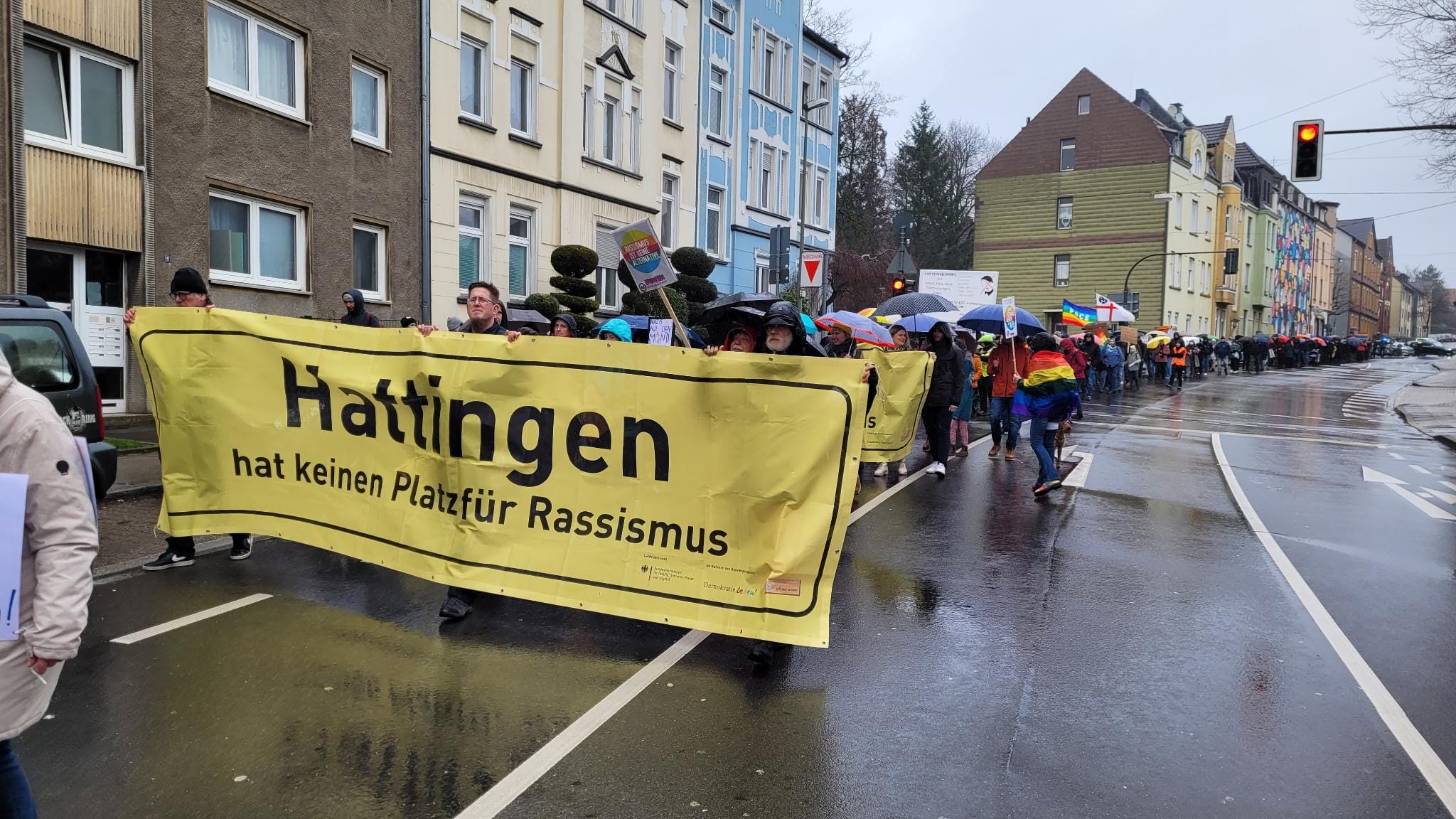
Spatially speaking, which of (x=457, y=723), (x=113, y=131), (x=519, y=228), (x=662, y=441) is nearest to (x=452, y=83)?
(x=519, y=228)

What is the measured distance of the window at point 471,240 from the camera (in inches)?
828

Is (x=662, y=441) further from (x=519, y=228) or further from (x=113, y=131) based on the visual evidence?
(x=519, y=228)

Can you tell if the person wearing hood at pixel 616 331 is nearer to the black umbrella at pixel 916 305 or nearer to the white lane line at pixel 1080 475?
the white lane line at pixel 1080 475

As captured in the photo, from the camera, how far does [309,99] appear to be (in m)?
16.8

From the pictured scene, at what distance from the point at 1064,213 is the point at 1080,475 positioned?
48.8 m

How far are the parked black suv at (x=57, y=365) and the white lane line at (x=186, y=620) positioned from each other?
1.43 m

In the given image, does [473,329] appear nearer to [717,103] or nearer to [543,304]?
[543,304]

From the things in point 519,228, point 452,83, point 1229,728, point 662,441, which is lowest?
point 1229,728

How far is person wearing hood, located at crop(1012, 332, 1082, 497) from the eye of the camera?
36.0ft

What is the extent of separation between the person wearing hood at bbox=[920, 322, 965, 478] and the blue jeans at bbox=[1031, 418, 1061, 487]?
126 centimetres

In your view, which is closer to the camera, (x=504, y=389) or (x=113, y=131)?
(x=504, y=389)

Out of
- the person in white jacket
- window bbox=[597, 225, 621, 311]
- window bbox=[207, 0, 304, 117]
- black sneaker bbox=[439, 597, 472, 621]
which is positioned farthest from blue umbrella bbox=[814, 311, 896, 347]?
the person in white jacket

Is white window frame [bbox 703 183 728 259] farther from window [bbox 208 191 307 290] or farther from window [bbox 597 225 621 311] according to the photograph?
window [bbox 208 191 307 290]

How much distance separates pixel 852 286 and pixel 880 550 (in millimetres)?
47783
